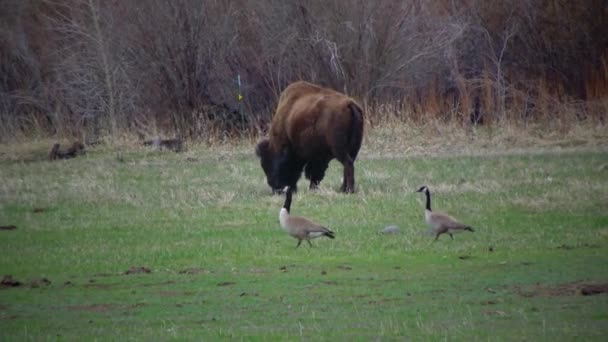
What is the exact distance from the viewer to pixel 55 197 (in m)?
18.1

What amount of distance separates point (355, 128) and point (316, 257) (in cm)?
587

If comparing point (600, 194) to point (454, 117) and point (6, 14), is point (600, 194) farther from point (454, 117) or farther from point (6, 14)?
point (6, 14)

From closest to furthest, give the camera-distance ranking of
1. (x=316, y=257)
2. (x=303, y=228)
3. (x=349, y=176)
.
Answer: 1. (x=316, y=257)
2. (x=303, y=228)
3. (x=349, y=176)

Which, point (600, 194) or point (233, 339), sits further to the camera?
point (600, 194)

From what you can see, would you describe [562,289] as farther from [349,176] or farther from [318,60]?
[318,60]

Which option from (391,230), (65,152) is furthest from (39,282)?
(65,152)

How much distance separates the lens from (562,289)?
9430 mm

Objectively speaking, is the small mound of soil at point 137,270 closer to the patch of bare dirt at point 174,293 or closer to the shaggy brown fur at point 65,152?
the patch of bare dirt at point 174,293

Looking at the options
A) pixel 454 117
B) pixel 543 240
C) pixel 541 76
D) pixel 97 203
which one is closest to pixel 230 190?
pixel 97 203

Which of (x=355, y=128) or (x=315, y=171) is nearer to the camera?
(x=355, y=128)

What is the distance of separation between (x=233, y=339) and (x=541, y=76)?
75.7ft

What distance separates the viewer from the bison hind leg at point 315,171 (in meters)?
18.7

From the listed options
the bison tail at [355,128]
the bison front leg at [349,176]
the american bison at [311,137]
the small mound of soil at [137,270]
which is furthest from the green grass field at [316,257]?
the bison tail at [355,128]

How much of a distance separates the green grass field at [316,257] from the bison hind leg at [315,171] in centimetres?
55
